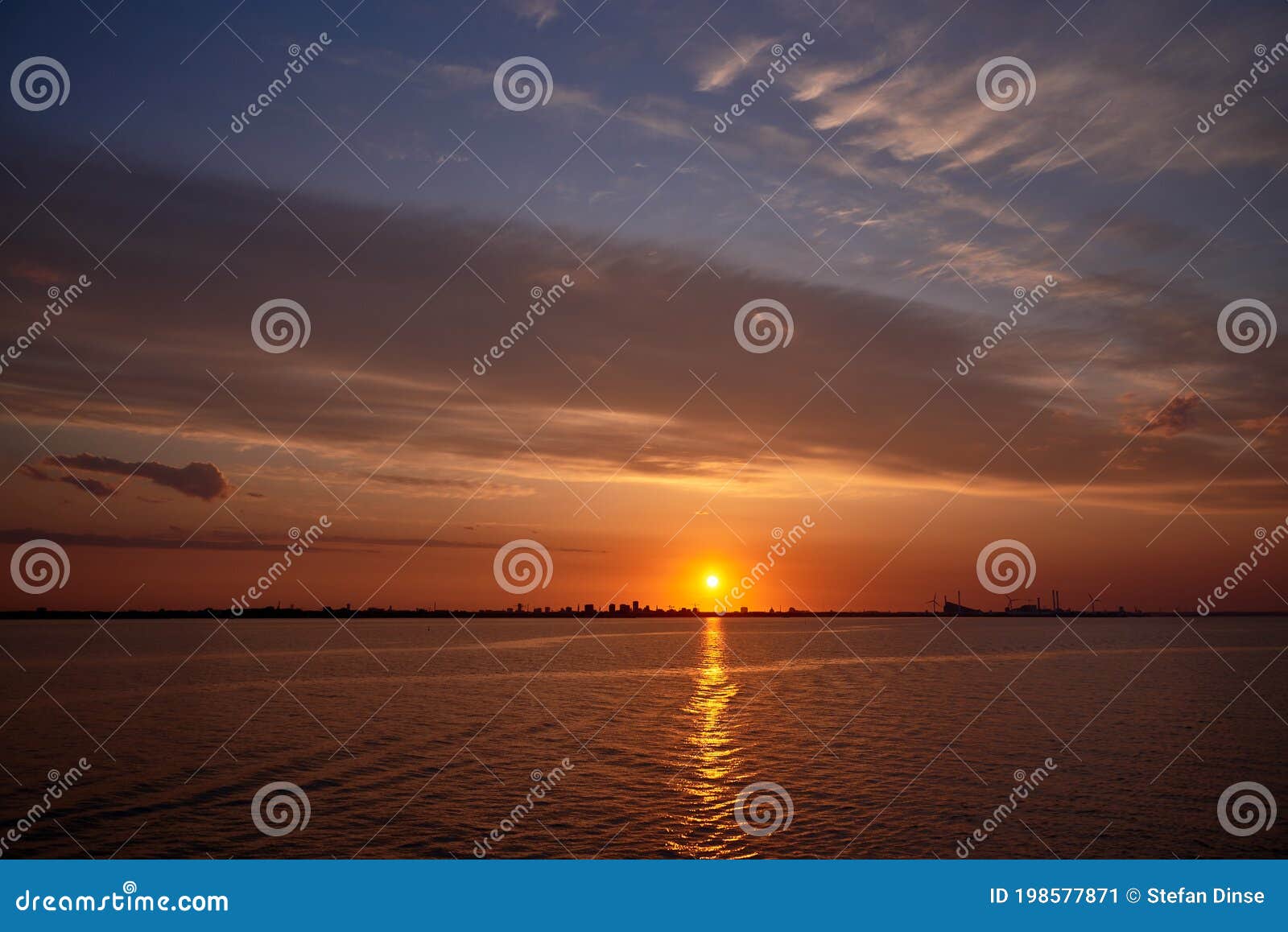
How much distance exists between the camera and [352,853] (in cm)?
2514

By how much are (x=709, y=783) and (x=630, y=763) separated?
5226mm

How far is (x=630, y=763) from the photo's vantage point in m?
39.3

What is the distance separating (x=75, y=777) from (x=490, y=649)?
114 meters

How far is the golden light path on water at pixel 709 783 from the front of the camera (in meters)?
26.5

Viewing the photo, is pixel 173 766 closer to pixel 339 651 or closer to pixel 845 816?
pixel 845 816

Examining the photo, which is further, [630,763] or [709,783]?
[630,763]

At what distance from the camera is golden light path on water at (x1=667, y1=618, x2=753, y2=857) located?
2653 cm

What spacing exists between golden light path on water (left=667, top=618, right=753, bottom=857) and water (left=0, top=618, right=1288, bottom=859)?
16 cm

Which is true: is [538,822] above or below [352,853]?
above

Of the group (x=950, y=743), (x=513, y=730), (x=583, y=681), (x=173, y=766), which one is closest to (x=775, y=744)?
(x=950, y=743)

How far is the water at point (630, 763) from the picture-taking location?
27078mm

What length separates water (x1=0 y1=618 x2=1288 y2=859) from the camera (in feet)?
88.8

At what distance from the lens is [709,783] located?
3538 centimetres

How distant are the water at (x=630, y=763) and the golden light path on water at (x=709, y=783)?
16 cm
